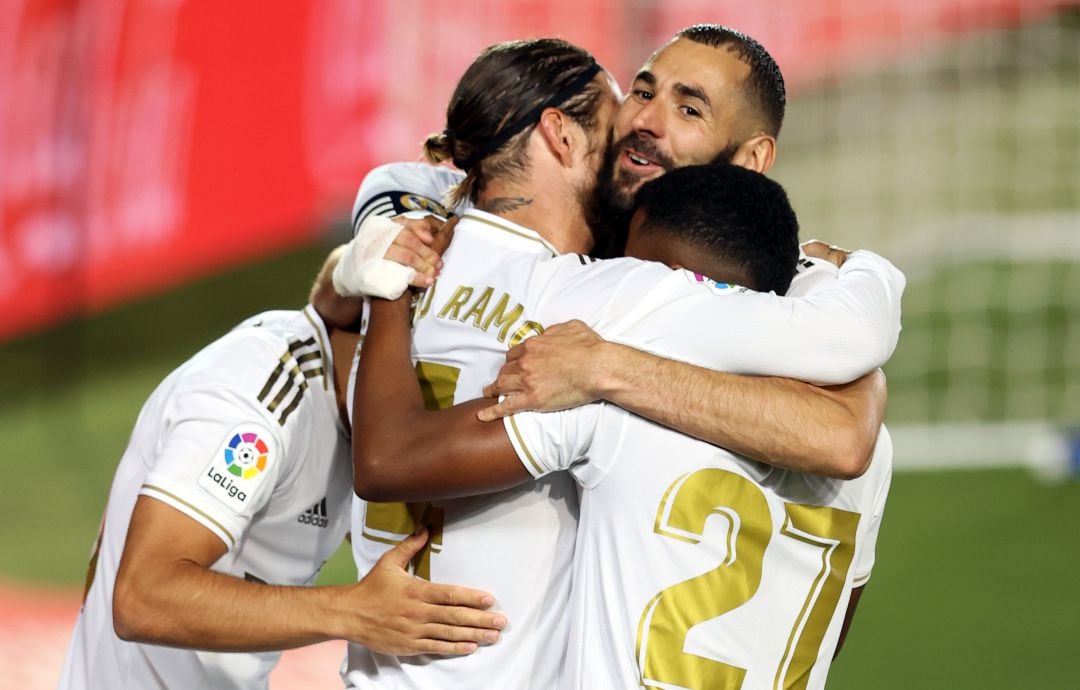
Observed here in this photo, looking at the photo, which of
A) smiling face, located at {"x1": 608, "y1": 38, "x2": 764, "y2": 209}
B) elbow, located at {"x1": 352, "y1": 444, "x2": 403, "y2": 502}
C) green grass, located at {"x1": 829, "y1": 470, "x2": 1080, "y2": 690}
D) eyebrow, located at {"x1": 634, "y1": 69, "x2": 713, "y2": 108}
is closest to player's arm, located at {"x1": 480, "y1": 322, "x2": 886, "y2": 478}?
elbow, located at {"x1": 352, "y1": 444, "x2": 403, "y2": 502}

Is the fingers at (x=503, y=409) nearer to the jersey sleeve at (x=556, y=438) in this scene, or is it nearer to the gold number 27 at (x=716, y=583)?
the jersey sleeve at (x=556, y=438)

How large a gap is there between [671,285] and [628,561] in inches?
22.8

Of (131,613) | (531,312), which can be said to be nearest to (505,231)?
(531,312)

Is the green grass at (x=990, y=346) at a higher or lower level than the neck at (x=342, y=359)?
lower

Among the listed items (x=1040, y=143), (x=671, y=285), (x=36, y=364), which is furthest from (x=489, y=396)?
(x=1040, y=143)

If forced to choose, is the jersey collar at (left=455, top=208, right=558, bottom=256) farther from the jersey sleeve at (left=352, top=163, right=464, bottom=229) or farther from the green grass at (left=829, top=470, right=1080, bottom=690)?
the green grass at (left=829, top=470, right=1080, bottom=690)

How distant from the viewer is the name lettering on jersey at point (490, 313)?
9.85ft

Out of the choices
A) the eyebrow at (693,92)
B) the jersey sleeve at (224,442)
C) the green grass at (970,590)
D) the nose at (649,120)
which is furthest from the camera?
the green grass at (970,590)

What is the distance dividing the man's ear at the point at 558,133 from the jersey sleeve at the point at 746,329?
20.8 inches

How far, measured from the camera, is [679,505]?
283cm

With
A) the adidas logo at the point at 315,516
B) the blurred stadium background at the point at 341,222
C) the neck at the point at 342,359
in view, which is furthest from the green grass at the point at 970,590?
the neck at the point at 342,359

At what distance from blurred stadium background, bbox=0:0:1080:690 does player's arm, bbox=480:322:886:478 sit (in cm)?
469

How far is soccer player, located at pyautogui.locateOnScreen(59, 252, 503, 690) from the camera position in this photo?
9.87 feet

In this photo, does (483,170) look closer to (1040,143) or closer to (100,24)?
(100,24)
